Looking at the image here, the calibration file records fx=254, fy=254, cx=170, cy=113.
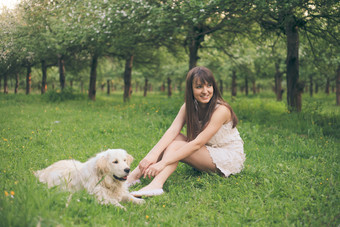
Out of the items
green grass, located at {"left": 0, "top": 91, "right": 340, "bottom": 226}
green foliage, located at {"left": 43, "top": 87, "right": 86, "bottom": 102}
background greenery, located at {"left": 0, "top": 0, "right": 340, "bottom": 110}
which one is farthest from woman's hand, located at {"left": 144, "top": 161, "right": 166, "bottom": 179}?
green foliage, located at {"left": 43, "top": 87, "right": 86, "bottom": 102}

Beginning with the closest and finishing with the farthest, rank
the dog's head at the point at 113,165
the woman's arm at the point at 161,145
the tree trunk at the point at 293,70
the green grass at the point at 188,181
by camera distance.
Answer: the green grass at the point at 188,181, the dog's head at the point at 113,165, the woman's arm at the point at 161,145, the tree trunk at the point at 293,70

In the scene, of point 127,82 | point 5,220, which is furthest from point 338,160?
point 127,82

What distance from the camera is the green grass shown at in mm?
2484

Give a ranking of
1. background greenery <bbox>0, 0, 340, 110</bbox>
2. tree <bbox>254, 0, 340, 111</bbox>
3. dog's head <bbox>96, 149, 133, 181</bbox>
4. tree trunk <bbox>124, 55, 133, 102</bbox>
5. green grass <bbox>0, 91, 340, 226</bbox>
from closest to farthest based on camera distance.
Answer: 1. green grass <bbox>0, 91, 340, 226</bbox>
2. dog's head <bbox>96, 149, 133, 181</bbox>
3. background greenery <bbox>0, 0, 340, 110</bbox>
4. tree <bbox>254, 0, 340, 111</bbox>
5. tree trunk <bbox>124, 55, 133, 102</bbox>

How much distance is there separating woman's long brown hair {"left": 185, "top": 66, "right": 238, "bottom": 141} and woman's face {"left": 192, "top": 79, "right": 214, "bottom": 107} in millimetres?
45

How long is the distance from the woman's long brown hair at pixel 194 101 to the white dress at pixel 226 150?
0.62ft

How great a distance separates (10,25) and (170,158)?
4596 mm

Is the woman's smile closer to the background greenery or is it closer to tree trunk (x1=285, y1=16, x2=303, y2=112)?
the background greenery

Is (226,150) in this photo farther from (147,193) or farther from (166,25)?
(166,25)

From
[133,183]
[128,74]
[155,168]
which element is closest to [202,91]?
[155,168]

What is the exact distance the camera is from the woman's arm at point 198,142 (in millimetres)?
3607

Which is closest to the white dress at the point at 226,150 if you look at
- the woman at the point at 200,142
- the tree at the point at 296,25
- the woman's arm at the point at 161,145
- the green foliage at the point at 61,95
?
the woman at the point at 200,142

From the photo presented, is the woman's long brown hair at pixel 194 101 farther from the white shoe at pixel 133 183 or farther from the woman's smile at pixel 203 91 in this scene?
the white shoe at pixel 133 183

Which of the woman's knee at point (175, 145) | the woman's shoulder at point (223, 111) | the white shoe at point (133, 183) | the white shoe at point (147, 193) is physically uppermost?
the woman's shoulder at point (223, 111)
